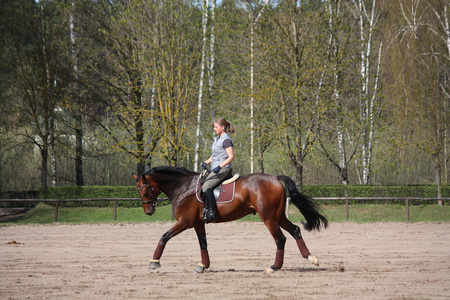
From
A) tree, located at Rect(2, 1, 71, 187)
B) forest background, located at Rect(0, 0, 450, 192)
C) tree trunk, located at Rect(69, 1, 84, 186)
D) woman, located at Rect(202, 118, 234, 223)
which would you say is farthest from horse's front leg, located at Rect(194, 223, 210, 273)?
tree trunk, located at Rect(69, 1, 84, 186)

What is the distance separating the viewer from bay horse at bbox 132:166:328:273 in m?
8.73

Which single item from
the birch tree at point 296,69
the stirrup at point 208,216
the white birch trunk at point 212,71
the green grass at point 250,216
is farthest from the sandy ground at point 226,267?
the white birch trunk at point 212,71

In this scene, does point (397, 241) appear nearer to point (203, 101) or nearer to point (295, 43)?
point (295, 43)

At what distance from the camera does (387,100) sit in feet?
87.2

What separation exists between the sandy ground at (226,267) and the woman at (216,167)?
101cm

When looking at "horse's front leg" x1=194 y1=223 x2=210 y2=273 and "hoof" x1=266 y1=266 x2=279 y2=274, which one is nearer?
"hoof" x1=266 y1=266 x2=279 y2=274

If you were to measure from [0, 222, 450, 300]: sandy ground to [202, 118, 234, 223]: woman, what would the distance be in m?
1.01

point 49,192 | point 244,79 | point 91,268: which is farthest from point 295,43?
point 91,268

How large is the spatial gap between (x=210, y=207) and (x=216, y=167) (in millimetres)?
647

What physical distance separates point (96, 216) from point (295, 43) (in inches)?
471

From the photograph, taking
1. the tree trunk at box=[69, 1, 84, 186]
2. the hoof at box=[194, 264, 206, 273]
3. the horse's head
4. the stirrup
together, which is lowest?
the hoof at box=[194, 264, 206, 273]

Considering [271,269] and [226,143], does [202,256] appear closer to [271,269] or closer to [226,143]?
[271,269]

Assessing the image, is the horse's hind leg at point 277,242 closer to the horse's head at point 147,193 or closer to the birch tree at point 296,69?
the horse's head at point 147,193

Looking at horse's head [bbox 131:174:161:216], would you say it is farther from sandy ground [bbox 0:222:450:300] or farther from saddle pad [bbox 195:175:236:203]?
sandy ground [bbox 0:222:450:300]
